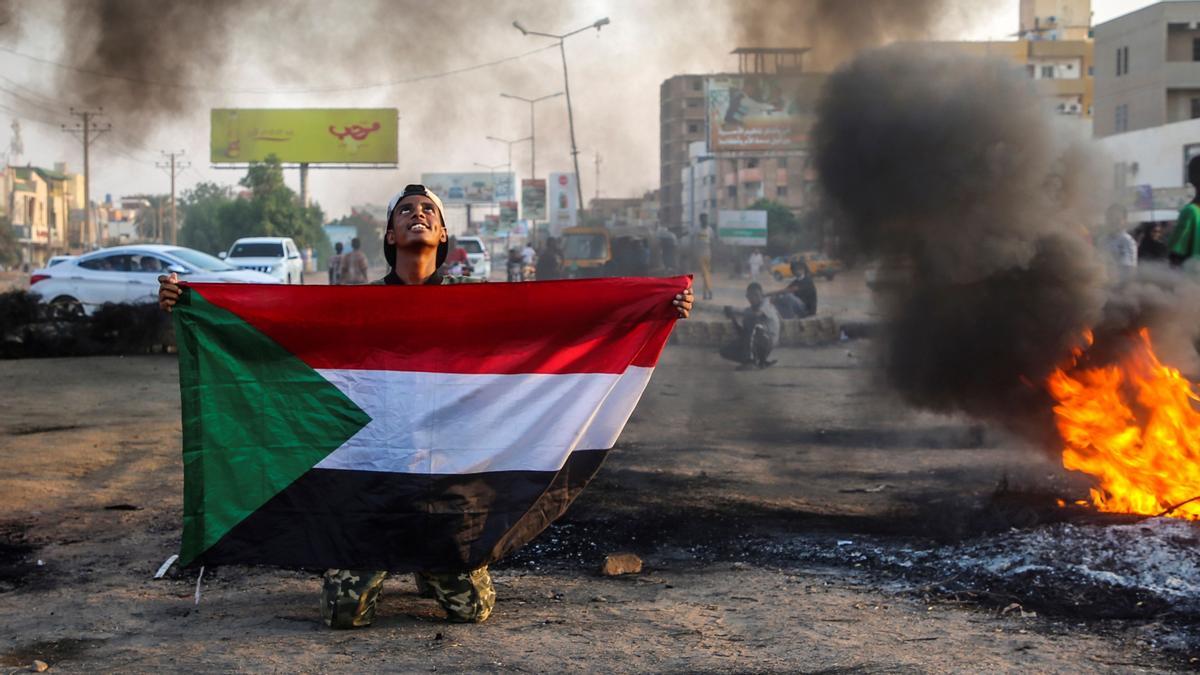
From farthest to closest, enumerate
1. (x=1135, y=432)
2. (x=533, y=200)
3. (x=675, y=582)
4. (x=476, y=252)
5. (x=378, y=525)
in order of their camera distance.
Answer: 1. (x=533, y=200)
2. (x=476, y=252)
3. (x=1135, y=432)
4. (x=675, y=582)
5. (x=378, y=525)

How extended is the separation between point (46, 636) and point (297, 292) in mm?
1566

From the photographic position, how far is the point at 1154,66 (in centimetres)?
4950

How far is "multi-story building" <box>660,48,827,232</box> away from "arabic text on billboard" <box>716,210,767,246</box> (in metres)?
1.56

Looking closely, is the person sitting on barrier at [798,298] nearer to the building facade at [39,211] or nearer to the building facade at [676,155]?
the building facade at [676,155]

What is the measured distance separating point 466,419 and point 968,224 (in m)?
4.41

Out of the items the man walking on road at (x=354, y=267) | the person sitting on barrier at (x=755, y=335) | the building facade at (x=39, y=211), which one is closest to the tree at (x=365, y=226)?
the building facade at (x=39, y=211)

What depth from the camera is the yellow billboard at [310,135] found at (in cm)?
6012

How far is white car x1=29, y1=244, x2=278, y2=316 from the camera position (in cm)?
1923

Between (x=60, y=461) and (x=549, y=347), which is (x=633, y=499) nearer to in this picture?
(x=549, y=347)

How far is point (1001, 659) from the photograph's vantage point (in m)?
4.11

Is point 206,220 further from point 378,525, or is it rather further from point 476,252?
point 378,525

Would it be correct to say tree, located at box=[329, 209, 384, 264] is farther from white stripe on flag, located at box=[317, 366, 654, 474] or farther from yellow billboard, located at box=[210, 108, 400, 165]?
white stripe on flag, located at box=[317, 366, 654, 474]

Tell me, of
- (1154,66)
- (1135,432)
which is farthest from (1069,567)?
(1154,66)

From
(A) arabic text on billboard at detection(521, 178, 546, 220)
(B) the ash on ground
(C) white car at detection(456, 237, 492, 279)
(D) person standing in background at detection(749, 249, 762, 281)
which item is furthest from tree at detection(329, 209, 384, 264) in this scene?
(B) the ash on ground
